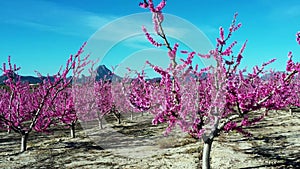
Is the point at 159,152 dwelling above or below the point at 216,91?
below

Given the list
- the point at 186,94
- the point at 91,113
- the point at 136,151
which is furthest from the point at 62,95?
the point at 186,94

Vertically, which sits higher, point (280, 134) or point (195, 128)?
point (195, 128)

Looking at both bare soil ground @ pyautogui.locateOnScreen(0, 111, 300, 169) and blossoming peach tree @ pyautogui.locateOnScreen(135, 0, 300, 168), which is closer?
blossoming peach tree @ pyautogui.locateOnScreen(135, 0, 300, 168)

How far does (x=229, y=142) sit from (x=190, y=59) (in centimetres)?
743

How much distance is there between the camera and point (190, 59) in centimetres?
709


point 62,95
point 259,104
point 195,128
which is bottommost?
point 195,128

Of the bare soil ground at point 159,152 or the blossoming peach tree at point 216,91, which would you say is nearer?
the blossoming peach tree at point 216,91

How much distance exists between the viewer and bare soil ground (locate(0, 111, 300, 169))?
9.79m

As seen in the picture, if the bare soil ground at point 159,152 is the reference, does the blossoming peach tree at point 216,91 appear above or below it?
above

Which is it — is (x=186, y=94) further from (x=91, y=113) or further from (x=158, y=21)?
(x=91, y=113)

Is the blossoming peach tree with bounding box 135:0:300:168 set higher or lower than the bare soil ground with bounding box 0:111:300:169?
higher

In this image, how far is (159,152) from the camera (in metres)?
12.1

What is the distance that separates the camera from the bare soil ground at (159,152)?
9.79 m

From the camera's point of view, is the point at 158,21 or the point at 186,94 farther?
the point at 186,94
